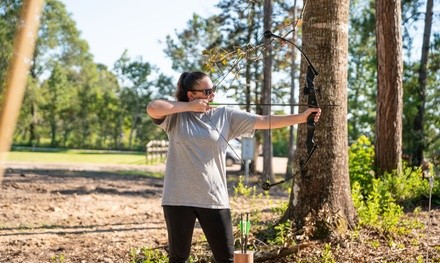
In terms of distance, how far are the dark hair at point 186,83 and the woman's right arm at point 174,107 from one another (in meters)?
0.11

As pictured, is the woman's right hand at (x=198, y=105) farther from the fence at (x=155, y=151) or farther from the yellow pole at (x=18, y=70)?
the fence at (x=155, y=151)

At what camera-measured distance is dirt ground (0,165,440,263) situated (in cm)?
505

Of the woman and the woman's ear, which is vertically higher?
the woman's ear

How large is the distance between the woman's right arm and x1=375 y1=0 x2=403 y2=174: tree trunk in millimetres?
6286

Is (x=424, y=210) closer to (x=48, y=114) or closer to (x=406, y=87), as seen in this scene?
(x=406, y=87)

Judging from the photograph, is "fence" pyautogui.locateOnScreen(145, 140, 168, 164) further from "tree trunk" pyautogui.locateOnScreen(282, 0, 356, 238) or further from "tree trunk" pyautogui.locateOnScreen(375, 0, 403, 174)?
"tree trunk" pyautogui.locateOnScreen(282, 0, 356, 238)

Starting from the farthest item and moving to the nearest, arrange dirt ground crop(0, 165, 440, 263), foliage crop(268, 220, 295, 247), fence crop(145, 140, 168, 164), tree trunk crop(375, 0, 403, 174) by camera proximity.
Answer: fence crop(145, 140, 168, 164) < tree trunk crop(375, 0, 403, 174) < dirt ground crop(0, 165, 440, 263) < foliage crop(268, 220, 295, 247)

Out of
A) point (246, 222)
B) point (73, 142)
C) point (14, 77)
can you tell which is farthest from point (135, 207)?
point (73, 142)

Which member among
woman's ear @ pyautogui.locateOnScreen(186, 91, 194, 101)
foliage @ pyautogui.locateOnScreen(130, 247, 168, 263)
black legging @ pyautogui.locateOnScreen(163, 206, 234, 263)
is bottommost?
foliage @ pyautogui.locateOnScreen(130, 247, 168, 263)

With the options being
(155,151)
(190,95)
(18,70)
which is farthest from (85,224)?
(155,151)

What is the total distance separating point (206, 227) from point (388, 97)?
6506mm

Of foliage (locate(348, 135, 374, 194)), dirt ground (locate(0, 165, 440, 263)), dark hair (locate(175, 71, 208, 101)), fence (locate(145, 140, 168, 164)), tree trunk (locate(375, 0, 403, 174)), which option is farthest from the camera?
fence (locate(145, 140, 168, 164))

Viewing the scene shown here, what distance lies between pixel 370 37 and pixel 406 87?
3.69 meters

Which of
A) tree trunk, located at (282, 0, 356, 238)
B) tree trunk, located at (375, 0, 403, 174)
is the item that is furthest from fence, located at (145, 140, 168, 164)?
tree trunk, located at (282, 0, 356, 238)
